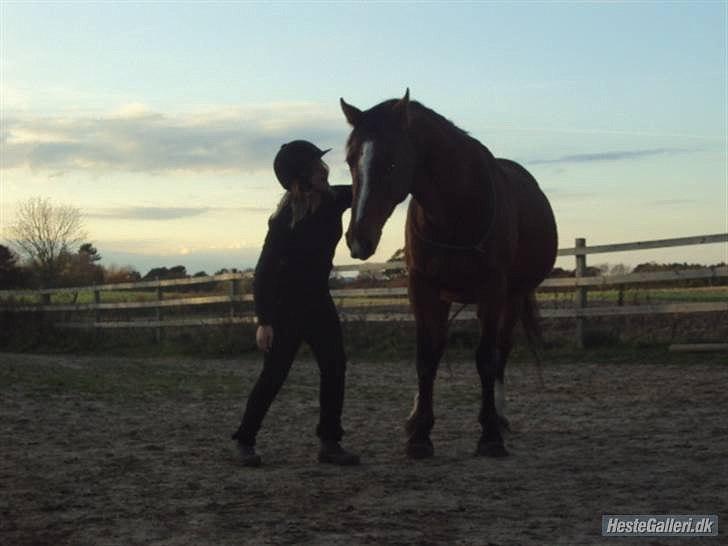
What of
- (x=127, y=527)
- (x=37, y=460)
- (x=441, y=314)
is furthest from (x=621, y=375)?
(x=127, y=527)

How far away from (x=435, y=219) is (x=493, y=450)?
1.38m

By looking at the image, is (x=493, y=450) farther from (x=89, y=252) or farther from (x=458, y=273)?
(x=89, y=252)

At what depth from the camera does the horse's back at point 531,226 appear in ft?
24.2

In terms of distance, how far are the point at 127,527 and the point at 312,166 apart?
2.37m

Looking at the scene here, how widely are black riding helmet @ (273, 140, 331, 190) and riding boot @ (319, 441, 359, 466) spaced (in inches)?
58.1

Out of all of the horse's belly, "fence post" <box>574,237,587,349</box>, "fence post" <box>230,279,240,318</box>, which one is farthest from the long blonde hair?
"fence post" <box>230,279,240,318</box>

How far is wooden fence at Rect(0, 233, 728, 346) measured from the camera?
41.9 feet

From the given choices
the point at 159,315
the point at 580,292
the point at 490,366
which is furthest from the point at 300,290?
the point at 159,315

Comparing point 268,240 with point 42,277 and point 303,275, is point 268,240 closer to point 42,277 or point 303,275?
point 303,275

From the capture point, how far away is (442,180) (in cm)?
577

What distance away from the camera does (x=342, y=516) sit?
4.22 m

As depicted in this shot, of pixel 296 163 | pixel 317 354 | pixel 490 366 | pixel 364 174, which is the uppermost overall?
pixel 296 163

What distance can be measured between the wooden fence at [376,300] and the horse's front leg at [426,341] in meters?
6.99

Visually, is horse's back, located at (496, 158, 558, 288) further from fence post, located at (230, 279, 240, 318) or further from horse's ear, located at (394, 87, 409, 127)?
fence post, located at (230, 279, 240, 318)
